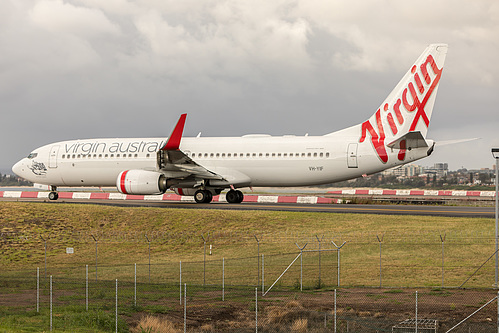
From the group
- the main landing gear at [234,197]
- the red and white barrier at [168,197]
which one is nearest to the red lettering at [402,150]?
the red and white barrier at [168,197]

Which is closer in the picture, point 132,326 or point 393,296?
point 132,326

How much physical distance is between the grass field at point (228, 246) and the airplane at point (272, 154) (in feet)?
10.7

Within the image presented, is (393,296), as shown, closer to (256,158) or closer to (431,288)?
(431,288)

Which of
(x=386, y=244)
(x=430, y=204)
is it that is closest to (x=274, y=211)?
(x=386, y=244)

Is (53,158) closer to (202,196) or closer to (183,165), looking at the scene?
(183,165)

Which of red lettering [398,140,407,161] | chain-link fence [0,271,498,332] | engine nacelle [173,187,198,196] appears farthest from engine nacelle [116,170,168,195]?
chain-link fence [0,271,498,332]

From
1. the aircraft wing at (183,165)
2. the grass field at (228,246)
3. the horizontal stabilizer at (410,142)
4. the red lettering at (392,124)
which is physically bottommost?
the grass field at (228,246)

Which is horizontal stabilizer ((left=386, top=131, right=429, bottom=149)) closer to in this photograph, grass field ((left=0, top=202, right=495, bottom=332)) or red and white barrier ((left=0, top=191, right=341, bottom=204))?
grass field ((left=0, top=202, right=495, bottom=332))

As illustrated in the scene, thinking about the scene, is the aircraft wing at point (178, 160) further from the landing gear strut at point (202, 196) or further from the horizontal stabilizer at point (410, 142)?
the horizontal stabilizer at point (410, 142)

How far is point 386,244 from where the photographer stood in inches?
1169

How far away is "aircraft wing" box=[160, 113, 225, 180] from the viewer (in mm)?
37844

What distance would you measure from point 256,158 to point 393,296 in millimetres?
19621

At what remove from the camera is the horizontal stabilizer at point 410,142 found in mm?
35250

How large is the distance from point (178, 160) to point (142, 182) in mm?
A: 2592
